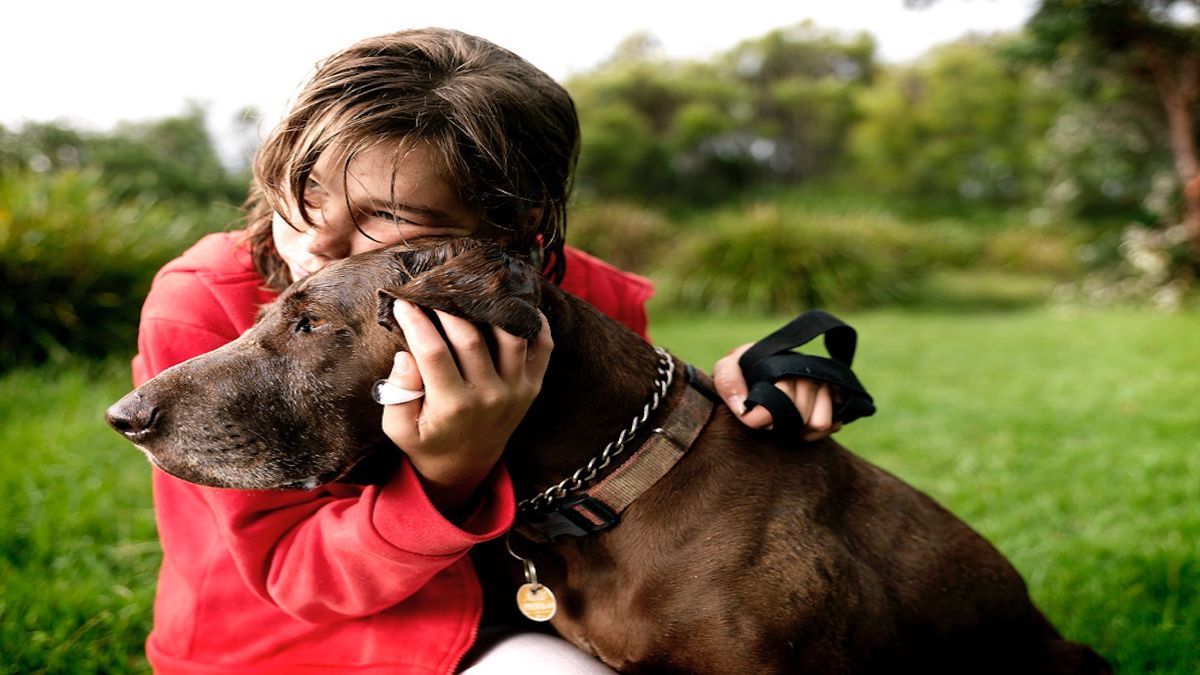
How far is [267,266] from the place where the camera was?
2.33 m

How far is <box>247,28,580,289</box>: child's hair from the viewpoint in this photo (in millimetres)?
1981

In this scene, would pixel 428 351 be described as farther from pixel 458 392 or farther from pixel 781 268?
pixel 781 268

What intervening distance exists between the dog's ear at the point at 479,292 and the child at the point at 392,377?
9 cm

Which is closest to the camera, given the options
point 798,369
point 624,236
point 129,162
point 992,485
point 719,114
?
point 798,369

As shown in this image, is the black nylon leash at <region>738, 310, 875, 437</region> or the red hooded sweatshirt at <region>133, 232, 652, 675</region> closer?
the red hooded sweatshirt at <region>133, 232, 652, 675</region>

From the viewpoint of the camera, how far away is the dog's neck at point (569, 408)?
76.9 inches

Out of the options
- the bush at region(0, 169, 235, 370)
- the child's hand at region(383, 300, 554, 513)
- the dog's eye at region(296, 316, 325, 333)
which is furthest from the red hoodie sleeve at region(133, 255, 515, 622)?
the bush at region(0, 169, 235, 370)

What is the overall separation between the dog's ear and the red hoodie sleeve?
39cm

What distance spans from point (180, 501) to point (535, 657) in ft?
3.18

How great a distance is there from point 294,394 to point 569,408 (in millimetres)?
551

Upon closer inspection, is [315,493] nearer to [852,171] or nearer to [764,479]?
[764,479]

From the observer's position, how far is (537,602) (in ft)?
6.86

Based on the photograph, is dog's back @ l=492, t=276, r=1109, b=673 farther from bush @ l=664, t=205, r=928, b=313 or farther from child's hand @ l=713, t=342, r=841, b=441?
bush @ l=664, t=205, r=928, b=313

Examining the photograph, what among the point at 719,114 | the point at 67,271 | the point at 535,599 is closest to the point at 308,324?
the point at 535,599
